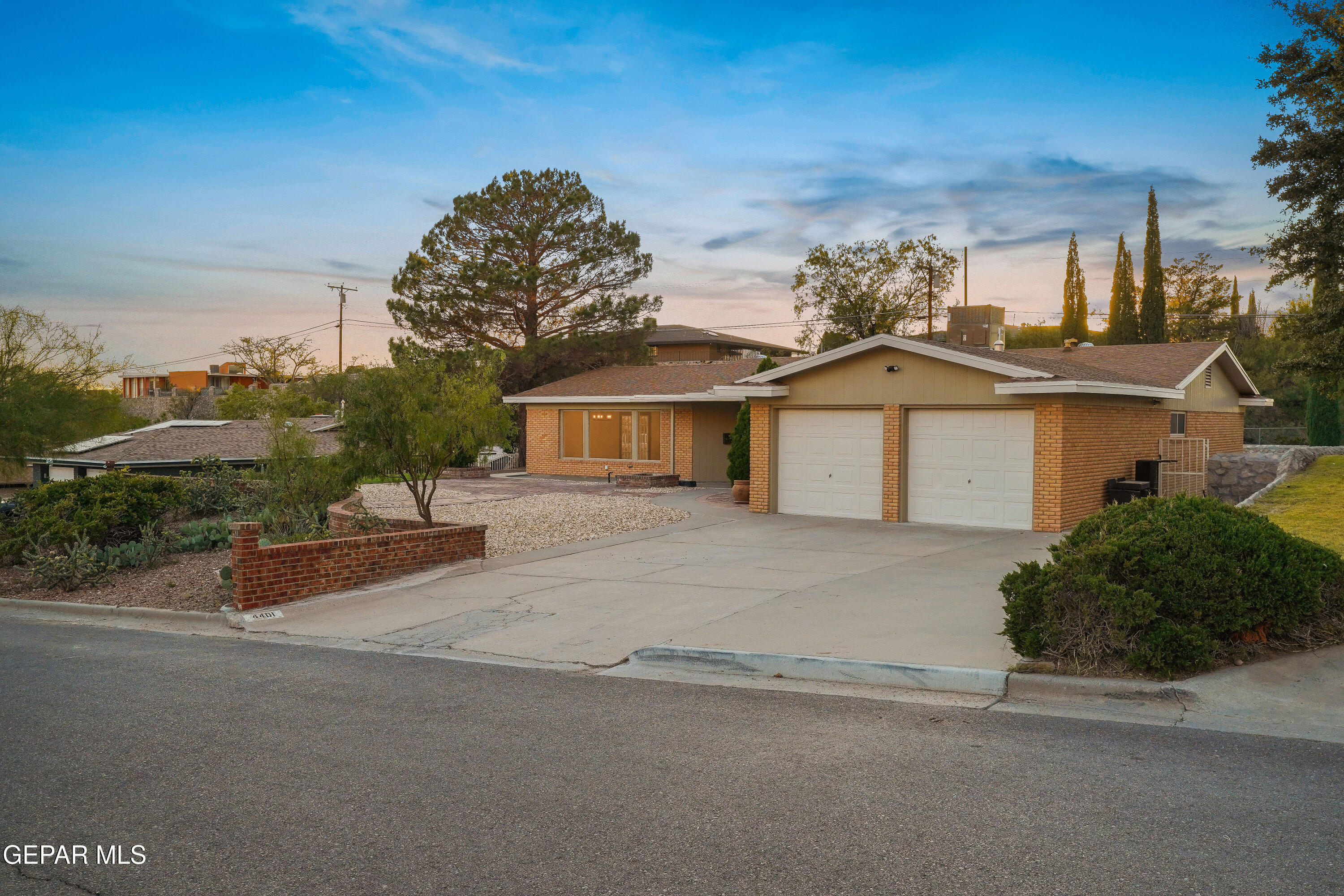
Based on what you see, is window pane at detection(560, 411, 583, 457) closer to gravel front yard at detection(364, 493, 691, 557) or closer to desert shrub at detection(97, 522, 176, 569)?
gravel front yard at detection(364, 493, 691, 557)

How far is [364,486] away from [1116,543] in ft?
81.6

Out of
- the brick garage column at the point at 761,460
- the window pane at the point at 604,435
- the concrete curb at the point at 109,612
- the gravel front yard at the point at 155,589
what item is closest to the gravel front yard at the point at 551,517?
the brick garage column at the point at 761,460

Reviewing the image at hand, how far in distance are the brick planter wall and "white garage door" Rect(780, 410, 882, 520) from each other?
24.8 ft

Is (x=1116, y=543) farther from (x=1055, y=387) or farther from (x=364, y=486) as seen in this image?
(x=364, y=486)

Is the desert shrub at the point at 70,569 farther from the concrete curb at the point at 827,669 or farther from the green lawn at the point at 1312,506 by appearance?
the green lawn at the point at 1312,506

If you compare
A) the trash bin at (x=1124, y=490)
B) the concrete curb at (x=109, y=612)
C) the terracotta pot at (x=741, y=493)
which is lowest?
the concrete curb at (x=109, y=612)

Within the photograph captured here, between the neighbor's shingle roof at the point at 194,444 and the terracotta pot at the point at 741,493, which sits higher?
A: the neighbor's shingle roof at the point at 194,444

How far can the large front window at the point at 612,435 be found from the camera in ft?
96.1

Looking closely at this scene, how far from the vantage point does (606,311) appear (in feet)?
127

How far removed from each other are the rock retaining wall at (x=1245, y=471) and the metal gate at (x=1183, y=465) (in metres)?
1.49

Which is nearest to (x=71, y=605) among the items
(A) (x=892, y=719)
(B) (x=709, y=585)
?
(B) (x=709, y=585)

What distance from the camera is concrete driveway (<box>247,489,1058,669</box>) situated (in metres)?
8.12

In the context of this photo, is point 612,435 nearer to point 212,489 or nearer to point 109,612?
point 212,489

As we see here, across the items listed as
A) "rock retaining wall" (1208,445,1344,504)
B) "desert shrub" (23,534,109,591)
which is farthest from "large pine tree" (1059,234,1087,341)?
"desert shrub" (23,534,109,591)
